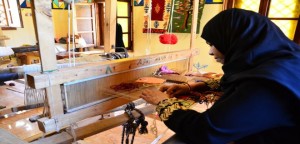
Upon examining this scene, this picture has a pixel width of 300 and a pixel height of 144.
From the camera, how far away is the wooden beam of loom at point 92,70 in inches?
31.7

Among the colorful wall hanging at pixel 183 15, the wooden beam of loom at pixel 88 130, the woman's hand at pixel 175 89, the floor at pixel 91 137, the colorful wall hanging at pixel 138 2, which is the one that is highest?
the colorful wall hanging at pixel 138 2

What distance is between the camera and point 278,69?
0.64 m

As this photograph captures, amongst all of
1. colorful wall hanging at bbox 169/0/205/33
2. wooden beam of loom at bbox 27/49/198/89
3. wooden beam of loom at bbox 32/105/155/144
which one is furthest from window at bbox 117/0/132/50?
wooden beam of loom at bbox 32/105/155/144

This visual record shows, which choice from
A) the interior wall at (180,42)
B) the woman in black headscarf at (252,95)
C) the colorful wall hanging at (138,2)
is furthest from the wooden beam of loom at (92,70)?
the colorful wall hanging at (138,2)

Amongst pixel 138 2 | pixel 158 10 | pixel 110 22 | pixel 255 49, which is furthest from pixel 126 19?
pixel 255 49

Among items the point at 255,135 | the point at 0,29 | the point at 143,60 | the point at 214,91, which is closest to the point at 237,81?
the point at 255,135

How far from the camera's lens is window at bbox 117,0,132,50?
543 centimetres

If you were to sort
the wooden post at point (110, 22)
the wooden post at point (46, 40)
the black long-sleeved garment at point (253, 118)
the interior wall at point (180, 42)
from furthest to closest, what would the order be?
the interior wall at point (180, 42) < the wooden post at point (110, 22) < the wooden post at point (46, 40) < the black long-sleeved garment at point (253, 118)

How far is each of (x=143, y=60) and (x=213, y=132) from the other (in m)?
0.75

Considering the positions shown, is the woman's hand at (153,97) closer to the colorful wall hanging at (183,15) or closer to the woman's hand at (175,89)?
the woman's hand at (175,89)

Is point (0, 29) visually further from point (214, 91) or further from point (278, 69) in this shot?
point (278, 69)

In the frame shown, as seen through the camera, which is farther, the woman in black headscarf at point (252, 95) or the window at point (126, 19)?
the window at point (126, 19)

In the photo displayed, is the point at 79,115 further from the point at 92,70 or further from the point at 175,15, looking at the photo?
the point at 175,15

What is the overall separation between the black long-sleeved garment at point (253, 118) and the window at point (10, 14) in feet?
16.4
